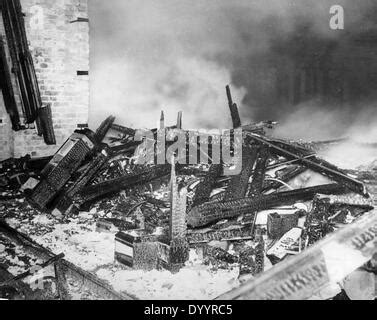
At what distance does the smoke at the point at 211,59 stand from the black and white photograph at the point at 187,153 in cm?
4

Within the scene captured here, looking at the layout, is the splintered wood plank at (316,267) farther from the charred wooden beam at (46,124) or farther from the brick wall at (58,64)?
the brick wall at (58,64)

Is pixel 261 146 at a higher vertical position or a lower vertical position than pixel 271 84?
lower

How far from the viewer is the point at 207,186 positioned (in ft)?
17.9

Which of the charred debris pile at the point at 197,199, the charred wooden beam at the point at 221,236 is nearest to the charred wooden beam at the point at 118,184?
the charred debris pile at the point at 197,199

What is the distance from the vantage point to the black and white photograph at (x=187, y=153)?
3.17m

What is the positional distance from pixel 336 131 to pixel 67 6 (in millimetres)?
8302

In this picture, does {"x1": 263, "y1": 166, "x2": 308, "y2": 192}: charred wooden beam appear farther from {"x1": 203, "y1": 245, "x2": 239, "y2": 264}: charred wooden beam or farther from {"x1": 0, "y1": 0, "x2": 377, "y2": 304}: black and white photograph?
{"x1": 203, "y1": 245, "x2": 239, "y2": 264}: charred wooden beam

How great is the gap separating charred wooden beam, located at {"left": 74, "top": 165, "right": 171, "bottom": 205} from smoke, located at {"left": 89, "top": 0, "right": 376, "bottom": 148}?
117 inches

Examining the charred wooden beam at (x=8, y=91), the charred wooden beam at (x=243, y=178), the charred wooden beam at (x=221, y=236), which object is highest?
the charred wooden beam at (x=8, y=91)

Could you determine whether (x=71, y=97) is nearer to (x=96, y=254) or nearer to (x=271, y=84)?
(x=96, y=254)

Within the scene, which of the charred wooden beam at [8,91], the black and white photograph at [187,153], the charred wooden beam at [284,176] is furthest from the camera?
the charred wooden beam at [8,91]

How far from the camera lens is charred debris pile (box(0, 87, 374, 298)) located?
363cm

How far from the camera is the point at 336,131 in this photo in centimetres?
1052
